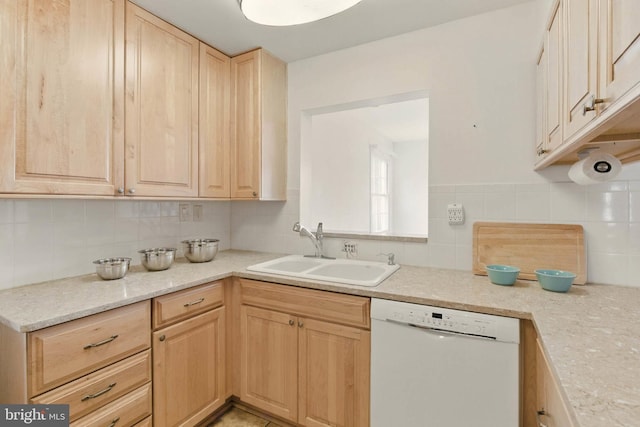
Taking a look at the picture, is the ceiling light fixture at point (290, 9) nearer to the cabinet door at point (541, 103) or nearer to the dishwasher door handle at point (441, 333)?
the cabinet door at point (541, 103)

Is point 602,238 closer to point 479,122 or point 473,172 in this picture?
point 473,172

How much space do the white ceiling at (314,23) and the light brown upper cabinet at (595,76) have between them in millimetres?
629

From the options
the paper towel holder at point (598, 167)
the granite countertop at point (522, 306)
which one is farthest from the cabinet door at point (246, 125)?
the paper towel holder at point (598, 167)

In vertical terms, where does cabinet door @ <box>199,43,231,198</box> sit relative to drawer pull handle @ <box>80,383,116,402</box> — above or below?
above

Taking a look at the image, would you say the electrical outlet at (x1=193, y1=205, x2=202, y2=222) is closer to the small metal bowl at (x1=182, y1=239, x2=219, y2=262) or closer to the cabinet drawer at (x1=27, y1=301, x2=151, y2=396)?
the small metal bowl at (x1=182, y1=239, x2=219, y2=262)

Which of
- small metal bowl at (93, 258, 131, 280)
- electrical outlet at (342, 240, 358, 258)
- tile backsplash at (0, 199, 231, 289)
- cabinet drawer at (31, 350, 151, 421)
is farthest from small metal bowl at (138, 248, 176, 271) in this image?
electrical outlet at (342, 240, 358, 258)

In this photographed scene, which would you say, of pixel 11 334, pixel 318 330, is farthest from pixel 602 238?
pixel 11 334

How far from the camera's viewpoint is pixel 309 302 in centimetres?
163

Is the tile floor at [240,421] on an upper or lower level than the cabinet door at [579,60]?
lower

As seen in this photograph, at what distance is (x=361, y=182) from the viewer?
409 centimetres

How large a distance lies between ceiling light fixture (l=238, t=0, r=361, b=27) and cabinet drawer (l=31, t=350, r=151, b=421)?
160cm

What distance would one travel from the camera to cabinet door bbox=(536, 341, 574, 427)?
0.75m

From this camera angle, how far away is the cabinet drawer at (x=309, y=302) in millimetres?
1508

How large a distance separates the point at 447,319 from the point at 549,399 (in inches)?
16.0
